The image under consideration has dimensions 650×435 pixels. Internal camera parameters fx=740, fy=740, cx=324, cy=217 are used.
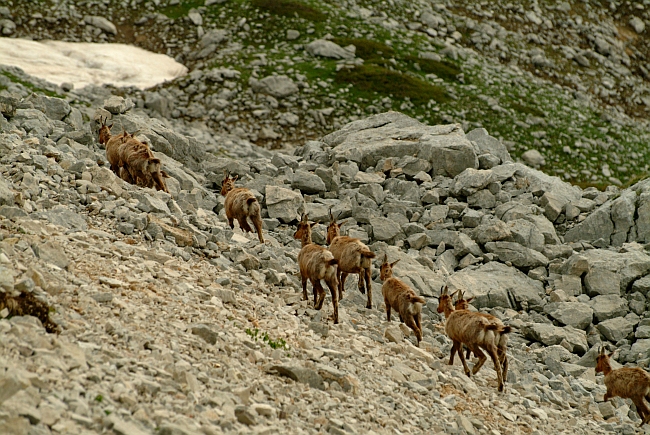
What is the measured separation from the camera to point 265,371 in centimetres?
1088

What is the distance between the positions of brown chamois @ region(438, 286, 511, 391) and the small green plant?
14.0ft

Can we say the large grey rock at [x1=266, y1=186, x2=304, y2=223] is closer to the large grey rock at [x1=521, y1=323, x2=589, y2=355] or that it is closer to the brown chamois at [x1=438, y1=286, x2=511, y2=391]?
the large grey rock at [x1=521, y1=323, x2=589, y2=355]

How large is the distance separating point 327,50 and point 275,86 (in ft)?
20.7

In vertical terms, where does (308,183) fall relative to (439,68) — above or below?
above

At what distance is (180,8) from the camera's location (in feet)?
186

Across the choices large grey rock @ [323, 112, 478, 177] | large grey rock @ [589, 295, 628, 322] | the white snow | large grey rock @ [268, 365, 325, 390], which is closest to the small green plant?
large grey rock @ [268, 365, 325, 390]

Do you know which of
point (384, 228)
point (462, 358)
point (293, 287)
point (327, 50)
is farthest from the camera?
point (327, 50)

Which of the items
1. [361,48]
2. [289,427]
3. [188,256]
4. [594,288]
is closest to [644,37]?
[361,48]

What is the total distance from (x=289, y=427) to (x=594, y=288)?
1429 cm

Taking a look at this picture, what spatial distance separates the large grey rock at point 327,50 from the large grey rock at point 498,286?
3271 cm

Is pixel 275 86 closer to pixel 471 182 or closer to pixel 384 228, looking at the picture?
pixel 471 182

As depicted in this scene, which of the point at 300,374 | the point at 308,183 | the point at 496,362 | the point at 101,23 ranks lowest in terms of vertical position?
the point at 101,23

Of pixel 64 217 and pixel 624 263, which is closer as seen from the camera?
pixel 64 217

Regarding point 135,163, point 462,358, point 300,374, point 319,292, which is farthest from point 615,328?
point 135,163
